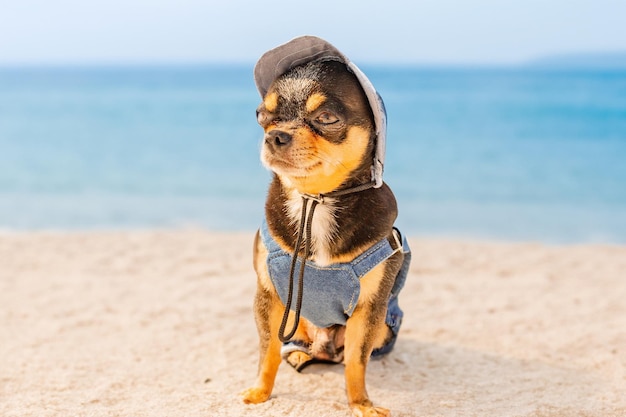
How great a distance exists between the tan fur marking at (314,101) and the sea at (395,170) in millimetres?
1373

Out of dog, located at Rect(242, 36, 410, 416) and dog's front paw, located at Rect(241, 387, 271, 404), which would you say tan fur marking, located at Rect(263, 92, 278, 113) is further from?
dog's front paw, located at Rect(241, 387, 271, 404)

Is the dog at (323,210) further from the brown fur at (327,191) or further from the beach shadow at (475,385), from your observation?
the beach shadow at (475,385)

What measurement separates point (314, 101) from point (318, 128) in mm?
114

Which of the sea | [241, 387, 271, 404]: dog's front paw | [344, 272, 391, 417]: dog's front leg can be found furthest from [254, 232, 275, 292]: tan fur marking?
the sea

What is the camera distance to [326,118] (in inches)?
111

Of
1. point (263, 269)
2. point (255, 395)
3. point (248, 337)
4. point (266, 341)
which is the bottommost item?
point (248, 337)

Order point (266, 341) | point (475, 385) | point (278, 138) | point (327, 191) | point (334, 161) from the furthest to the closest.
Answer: point (475, 385), point (266, 341), point (327, 191), point (334, 161), point (278, 138)

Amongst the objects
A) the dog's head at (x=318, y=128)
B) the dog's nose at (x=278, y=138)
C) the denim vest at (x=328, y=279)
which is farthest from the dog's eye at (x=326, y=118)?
the denim vest at (x=328, y=279)

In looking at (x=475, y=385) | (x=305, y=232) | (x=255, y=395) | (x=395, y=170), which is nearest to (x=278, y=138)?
(x=305, y=232)

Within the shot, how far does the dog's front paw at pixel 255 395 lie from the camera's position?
11.1ft

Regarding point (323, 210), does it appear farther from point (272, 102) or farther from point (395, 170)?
point (395, 170)

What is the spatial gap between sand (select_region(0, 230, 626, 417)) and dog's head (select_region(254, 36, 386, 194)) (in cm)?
121

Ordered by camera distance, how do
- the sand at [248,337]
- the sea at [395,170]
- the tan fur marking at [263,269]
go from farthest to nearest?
the sea at [395,170]
the sand at [248,337]
the tan fur marking at [263,269]

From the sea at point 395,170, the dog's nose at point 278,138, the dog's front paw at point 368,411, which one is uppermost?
the dog's nose at point 278,138
